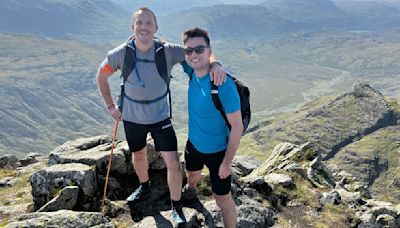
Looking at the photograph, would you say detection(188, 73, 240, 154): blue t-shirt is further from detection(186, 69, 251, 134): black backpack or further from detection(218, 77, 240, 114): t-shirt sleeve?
detection(186, 69, 251, 134): black backpack

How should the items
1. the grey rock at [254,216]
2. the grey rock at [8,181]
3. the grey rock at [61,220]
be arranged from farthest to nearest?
the grey rock at [8,181]
the grey rock at [254,216]
the grey rock at [61,220]

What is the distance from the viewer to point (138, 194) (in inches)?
659

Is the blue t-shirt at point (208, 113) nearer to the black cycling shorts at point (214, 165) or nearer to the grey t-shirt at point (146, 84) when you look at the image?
the black cycling shorts at point (214, 165)

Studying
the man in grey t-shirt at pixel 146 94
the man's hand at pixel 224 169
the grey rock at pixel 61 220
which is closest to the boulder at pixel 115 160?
the man in grey t-shirt at pixel 146 94

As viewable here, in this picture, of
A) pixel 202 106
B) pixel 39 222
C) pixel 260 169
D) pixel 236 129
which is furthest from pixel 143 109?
pixel 260 169

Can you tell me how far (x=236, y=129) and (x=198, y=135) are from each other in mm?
1458

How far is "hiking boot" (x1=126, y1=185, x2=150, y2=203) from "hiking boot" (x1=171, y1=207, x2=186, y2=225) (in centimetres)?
228

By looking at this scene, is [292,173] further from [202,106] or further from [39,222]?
[39,222]

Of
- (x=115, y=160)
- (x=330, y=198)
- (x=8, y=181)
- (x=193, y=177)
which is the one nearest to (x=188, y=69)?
(x=193, y=177)

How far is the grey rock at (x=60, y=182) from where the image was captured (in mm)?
16469

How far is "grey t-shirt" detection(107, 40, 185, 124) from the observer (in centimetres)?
1383

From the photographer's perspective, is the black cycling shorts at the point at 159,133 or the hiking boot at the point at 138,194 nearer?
the black cycling shorts at the point at 159,133

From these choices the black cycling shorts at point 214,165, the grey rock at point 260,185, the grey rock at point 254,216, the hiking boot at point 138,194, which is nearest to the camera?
the black cycling shorts at point 214,165

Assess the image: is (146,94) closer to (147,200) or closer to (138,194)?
(138,194)
